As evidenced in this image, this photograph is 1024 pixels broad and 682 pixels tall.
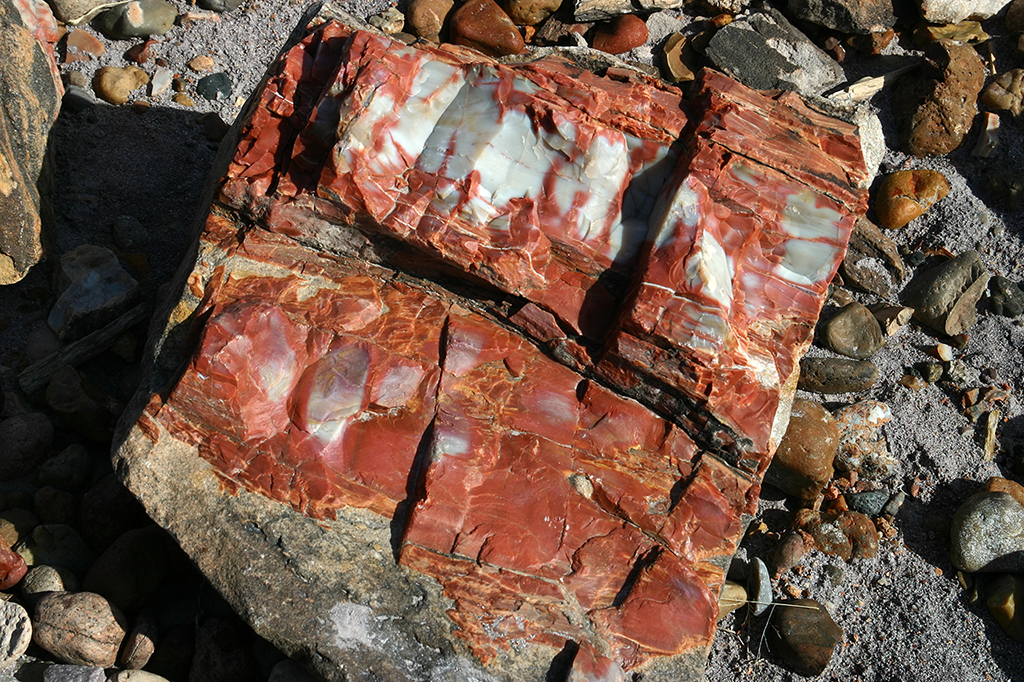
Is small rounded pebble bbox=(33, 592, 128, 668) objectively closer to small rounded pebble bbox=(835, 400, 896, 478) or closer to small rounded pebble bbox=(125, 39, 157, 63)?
small rounded pebble bbox=(125, 39, 157, 63)

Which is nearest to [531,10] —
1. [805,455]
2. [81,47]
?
[81,47]

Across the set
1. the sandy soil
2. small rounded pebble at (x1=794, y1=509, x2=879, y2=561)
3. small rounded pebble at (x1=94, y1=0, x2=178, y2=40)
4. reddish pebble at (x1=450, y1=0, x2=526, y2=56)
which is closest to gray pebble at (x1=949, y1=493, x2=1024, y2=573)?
the sandy soil

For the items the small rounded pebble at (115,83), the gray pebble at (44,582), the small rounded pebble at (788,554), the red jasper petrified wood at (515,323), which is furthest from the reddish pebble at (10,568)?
the small rounded pebble at (788,554)

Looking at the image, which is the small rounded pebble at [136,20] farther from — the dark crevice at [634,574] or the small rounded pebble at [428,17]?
the dark crevice at [634,574]

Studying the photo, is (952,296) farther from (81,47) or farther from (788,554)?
(81,47)

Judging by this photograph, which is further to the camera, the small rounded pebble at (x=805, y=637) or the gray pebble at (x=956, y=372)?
the gray pebble at (x=956, y=372)

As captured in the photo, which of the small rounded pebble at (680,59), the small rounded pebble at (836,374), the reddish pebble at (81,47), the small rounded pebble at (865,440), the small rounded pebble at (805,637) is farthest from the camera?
the small rounded pebble at (680,59)

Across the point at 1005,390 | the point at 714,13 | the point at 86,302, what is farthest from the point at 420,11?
the point at 1005,390
